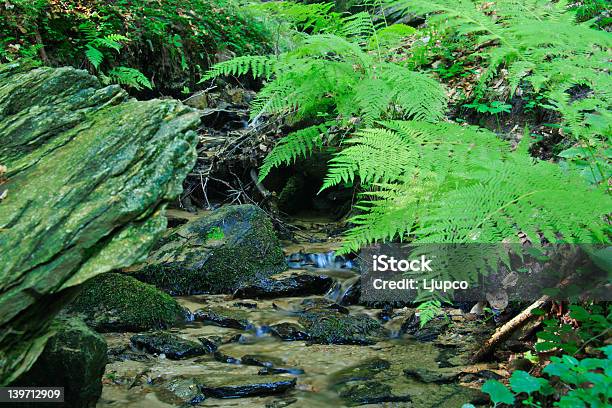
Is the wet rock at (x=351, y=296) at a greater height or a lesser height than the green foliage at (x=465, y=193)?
lesser

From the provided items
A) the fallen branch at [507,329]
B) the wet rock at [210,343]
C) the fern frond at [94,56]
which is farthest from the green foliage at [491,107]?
the fern frond at [94,56]

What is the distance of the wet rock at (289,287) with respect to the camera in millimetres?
4785

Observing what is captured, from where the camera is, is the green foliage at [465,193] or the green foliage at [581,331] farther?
the green foliage at [581,331]

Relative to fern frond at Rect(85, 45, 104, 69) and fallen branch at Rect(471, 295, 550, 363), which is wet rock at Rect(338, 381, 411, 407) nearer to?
fallen branch at Rect(471, 295, 550, 363)

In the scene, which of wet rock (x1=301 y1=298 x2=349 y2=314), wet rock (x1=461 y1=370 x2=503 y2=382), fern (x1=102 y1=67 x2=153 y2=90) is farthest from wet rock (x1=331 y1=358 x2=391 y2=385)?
fern (x1=102 y1=67 x2=153 y2=90)

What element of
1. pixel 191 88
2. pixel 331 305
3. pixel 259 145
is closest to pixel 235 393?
pixel 331 305

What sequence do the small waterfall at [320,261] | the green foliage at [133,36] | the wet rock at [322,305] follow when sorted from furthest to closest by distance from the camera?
the green foliage at [133,36] → the small waterfall at [320,261] → the wet rock at [322,305]

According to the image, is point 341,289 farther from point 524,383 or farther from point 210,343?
point 524,383

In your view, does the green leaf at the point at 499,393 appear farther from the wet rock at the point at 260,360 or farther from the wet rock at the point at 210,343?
the wet rock at the point at 210,343

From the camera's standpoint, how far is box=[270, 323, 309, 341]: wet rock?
155 inches

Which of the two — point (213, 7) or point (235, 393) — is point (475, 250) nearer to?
point (235, 393)

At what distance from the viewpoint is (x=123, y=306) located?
4121mm

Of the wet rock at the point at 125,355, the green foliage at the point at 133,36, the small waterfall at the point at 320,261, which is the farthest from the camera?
the green foliage at the point at 133,36

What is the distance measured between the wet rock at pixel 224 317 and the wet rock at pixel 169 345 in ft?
1.57
